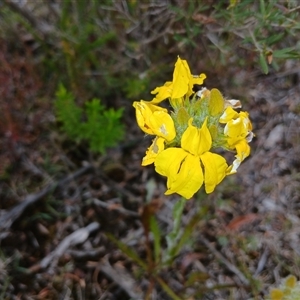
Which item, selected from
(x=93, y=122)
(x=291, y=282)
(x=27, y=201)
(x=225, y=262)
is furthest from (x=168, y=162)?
(x=27, y=201)

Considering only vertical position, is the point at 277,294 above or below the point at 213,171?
below

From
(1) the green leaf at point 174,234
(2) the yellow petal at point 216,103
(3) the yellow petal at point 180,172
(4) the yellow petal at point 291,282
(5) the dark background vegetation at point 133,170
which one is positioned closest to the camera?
(3) the yellow petal at point 180,172

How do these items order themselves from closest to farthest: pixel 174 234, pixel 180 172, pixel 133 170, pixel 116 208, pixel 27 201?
pixel 180 172, pixel 174 234, pixel 27 201, pixel 116 208, pixel 133 170

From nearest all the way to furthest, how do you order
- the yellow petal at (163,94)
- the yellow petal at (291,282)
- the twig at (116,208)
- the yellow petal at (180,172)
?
the yellow petal at (180,172), the yellow petal at (163,94), the yellow petal at (291,282), the twig at (116,208)

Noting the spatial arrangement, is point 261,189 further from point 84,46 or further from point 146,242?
point 84,46

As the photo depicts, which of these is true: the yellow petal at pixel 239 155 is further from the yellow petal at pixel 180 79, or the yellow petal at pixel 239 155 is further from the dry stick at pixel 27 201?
the dry stick at pixel 27 201

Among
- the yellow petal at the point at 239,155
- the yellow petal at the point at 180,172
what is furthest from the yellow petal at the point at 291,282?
the yellow petal at the point at 180,172

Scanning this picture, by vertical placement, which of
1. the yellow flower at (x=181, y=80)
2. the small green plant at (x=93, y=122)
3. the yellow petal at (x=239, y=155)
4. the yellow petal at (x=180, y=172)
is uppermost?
the yellow flower at (x=181, y=80)

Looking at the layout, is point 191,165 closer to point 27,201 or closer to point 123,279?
point 123,279
